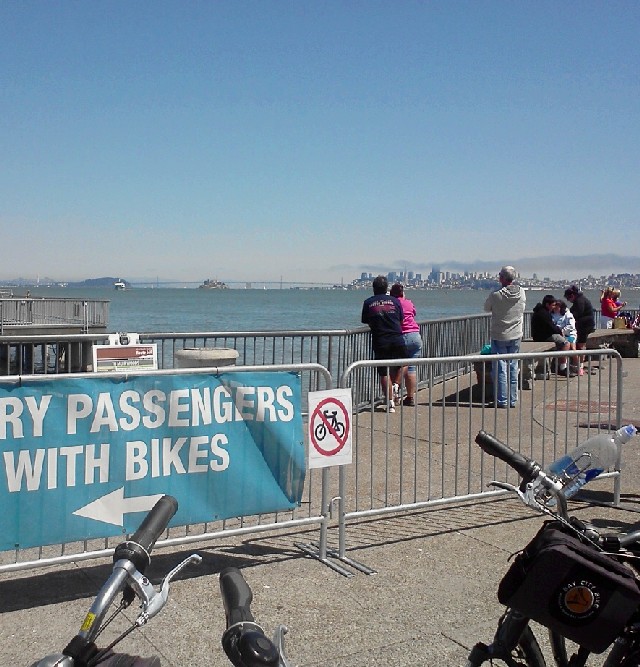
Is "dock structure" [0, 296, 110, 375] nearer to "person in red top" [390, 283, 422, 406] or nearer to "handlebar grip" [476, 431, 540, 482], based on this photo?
"person in red top" [390, 283, 422, 406]

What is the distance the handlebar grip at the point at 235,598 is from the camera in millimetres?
1757

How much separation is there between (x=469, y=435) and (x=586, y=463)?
369cm

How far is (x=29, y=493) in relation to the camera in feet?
16.1

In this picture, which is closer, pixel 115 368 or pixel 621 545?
pixel 621 545

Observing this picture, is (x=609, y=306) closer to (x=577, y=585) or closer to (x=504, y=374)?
(x=504, y=374)

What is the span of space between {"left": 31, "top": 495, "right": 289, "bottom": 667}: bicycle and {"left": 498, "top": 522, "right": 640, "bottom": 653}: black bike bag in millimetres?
1007

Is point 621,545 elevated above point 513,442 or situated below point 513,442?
above

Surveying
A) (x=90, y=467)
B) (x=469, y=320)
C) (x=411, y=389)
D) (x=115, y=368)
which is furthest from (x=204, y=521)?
(x=469, y=320)

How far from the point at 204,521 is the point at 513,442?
13.7ft

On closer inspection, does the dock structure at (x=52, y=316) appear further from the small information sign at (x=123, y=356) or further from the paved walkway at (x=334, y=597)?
the paved walkway at (x=334, y=597)

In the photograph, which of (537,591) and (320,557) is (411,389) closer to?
(320,557)

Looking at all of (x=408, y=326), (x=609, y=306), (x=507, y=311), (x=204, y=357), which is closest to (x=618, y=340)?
(x=609, y=306)

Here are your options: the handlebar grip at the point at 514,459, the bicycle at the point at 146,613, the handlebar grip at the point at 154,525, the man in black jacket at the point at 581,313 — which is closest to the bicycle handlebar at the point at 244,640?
the bicycle at the point at 146,613

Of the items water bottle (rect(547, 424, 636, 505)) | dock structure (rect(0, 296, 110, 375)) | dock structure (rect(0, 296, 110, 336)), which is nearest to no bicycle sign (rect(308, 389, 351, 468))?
water bottle (rect(547, 424, 636, 505))
